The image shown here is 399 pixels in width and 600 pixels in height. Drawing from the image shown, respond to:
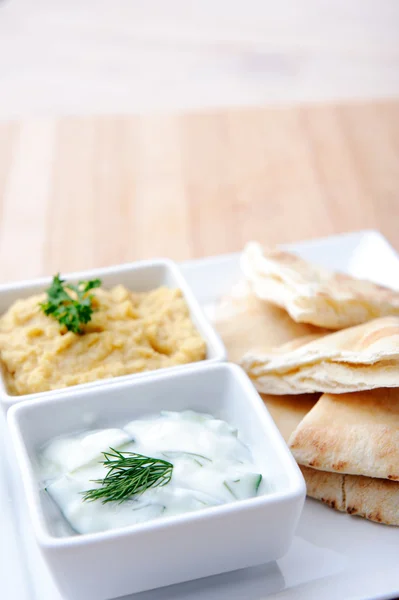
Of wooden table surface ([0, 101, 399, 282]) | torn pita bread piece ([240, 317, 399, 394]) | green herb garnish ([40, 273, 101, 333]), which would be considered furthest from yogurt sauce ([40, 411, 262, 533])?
wooden table surface ([0, 101, 399, 282])

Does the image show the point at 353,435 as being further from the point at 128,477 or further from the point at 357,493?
the point at 128,477

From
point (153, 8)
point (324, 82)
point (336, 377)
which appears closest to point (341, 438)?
point (336, 377)

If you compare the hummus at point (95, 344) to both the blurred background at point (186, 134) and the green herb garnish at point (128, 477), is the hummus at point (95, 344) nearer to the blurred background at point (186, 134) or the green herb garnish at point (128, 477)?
the green herb garnish at point (128, 477)

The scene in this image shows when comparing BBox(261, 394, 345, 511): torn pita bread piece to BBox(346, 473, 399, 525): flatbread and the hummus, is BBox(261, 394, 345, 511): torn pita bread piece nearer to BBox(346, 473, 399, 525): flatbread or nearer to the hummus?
BBox(346, 473, 399, 525): flatbread

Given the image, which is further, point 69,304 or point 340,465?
point 69,304

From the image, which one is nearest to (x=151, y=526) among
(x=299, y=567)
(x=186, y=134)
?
(x=299, y=567)

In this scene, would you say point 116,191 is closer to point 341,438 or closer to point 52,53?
point 341,438
